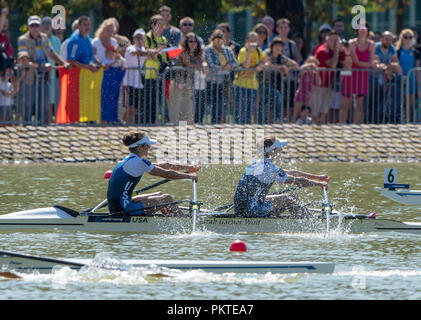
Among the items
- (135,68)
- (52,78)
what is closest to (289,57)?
(135,68)

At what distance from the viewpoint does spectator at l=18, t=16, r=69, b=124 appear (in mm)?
23906

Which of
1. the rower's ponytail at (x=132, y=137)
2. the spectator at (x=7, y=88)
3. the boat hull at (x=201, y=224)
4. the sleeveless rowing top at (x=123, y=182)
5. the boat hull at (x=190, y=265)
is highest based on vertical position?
the spectator at (x=7, y=88)

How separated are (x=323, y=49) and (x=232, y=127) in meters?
2.63

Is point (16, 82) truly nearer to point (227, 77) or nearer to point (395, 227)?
point (227, 77)

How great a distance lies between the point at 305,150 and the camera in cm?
2508

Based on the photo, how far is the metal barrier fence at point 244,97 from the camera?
Answer: 79.7 ft

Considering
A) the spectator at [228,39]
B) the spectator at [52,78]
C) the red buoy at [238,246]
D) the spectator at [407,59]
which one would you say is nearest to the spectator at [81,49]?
the spectator at [52,78]

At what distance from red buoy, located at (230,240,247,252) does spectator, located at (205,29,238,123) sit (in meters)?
11.0

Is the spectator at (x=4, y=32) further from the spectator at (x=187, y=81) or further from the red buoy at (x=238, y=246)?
the red buoy at (x=238, y=246)

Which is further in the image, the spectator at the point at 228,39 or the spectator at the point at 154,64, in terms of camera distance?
the spectator at the point at 228,39

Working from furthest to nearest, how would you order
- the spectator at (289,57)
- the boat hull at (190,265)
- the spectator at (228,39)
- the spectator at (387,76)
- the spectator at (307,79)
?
the spectator at (387,76)
the spectator at (289,57)
the spectator at (307,79)
the spectator at (228,39)
the boat hull at (190,265)

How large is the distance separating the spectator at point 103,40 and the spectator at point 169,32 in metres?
1.04

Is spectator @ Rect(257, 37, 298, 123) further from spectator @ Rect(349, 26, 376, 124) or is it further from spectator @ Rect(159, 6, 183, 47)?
spectator @ Rect(159, 6, 183, 47)

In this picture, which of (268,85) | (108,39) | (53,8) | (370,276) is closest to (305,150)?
(268,85)
